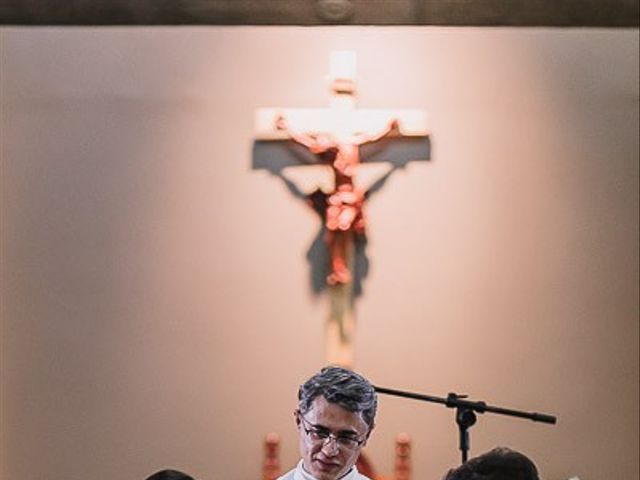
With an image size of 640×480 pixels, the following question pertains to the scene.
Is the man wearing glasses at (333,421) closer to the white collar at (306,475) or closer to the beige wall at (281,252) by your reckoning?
the white collar at (306,475)

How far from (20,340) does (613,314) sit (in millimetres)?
1889

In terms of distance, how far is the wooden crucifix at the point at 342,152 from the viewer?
13.1 feet

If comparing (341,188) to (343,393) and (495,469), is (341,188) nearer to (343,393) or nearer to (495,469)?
(343,393)

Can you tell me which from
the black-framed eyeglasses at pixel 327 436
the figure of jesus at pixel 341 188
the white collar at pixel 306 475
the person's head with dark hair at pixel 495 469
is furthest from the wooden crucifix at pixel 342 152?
the person's head with dark hair at pixel 495 469

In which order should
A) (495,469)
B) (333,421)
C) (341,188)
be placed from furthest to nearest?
(341,188), (333,421), (495,469)

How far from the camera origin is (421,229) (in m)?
4.07

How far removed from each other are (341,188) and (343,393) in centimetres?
148

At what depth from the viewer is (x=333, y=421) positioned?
8.50ft

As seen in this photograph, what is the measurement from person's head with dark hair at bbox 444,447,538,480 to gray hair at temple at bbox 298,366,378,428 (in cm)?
58

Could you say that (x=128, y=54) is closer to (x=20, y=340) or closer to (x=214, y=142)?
(x=214, y=142)

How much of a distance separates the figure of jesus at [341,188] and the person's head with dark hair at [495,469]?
6.45 feet

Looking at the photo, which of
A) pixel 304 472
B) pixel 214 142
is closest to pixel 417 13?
pixel 214 142

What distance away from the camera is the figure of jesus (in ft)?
13.0

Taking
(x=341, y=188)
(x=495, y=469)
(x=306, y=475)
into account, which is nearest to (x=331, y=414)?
(x=306, y=475)
